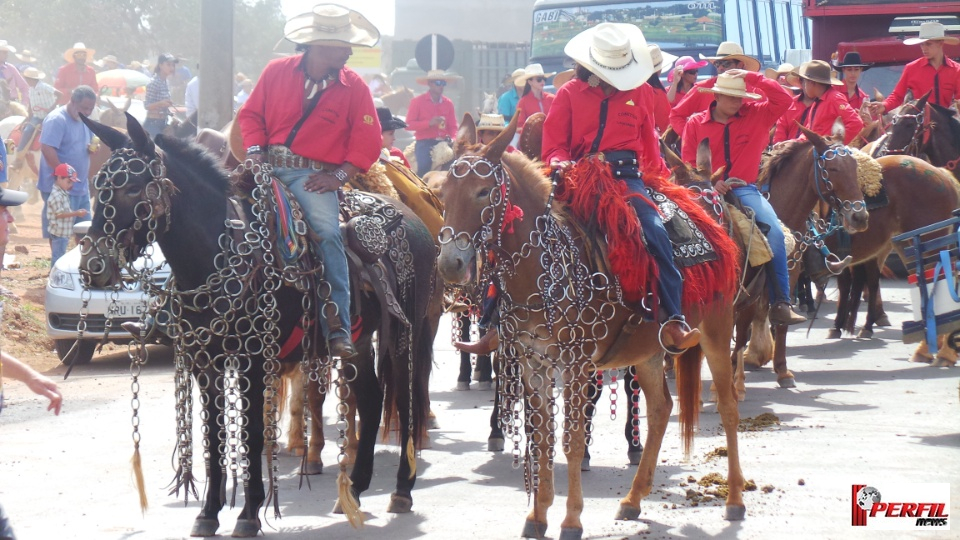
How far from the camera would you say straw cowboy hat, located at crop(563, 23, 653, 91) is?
6.73 meters

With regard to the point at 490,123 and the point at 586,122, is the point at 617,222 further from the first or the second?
the point at 490,123

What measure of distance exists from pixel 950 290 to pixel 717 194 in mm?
1934

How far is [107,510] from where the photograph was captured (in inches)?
276

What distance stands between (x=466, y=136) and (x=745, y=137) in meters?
3.59

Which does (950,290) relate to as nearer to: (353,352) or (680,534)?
(680,534)

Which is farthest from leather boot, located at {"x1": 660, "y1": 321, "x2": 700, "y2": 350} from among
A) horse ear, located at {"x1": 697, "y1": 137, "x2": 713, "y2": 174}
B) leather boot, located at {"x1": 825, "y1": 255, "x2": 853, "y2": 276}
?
leather boot, located at {"x1": 825, "y1": 255, "x2": 853, "y2": 276}

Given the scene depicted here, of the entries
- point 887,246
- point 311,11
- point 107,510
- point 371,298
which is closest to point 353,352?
point 371,298

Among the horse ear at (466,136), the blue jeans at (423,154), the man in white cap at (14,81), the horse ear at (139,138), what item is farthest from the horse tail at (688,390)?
the man in white cap at (14,81)

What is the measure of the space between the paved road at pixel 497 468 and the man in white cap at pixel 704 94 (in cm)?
261

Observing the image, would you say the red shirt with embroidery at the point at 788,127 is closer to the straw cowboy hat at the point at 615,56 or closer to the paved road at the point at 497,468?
the paved road at the point at 497,468

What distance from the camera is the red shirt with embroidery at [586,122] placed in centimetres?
689

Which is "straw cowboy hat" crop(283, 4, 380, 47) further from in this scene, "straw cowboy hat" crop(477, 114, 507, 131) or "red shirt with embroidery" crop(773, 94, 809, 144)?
"red shirt with embroidery" crop(773, 94, 809, 144)

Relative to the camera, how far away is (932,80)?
14914 millimetres

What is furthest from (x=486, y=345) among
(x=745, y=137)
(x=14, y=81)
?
(x=14, y=81)
